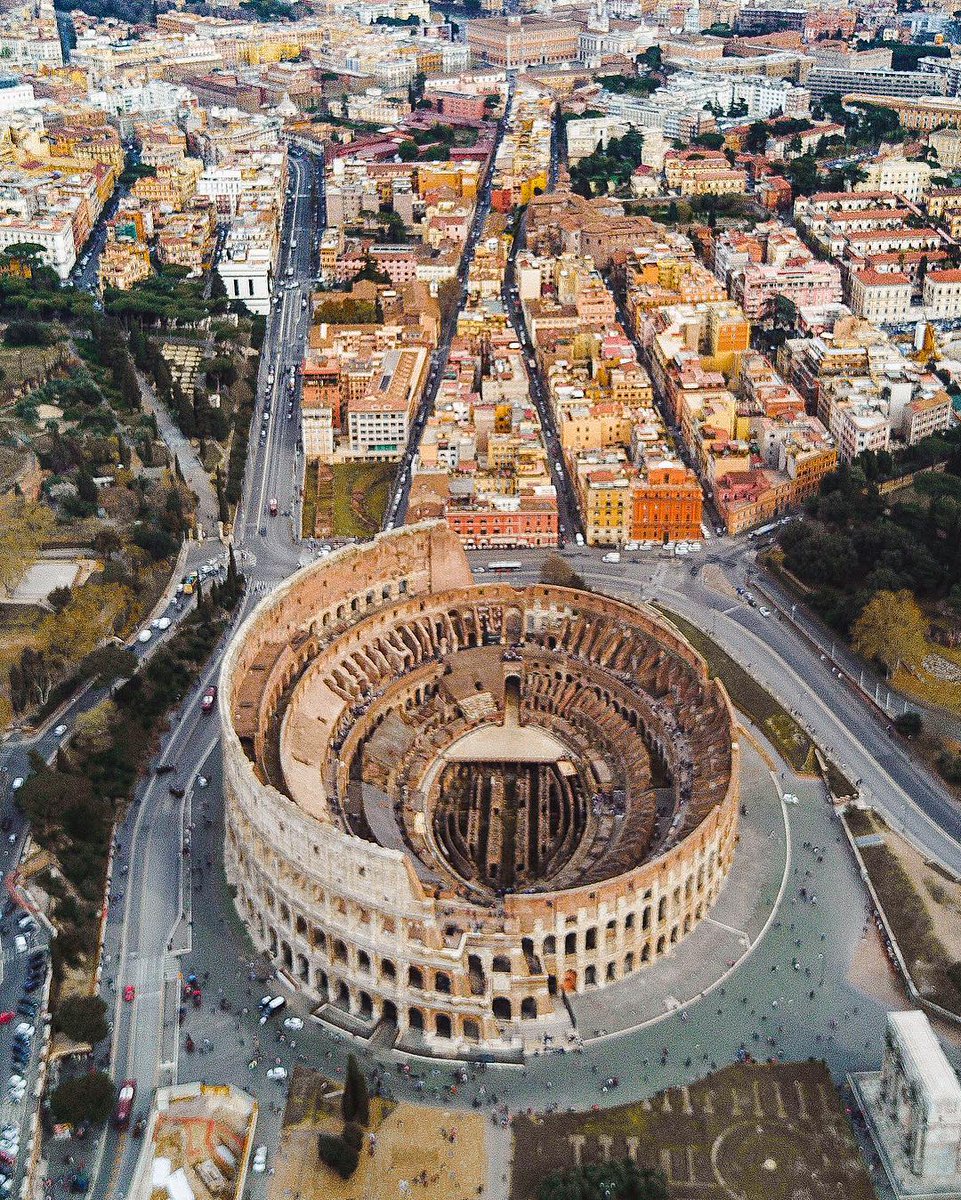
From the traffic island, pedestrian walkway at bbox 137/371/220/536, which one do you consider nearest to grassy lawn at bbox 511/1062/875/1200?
the traffic island

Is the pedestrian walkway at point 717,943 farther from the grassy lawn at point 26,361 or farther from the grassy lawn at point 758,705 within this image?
the grassy lawn at point 26,361

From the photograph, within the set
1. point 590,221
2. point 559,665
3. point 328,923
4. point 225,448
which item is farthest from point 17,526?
point 590,221

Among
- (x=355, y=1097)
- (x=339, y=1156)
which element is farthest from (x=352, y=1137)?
(x=355, y=1097)

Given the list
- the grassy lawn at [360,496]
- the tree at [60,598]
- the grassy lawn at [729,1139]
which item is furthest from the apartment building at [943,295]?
the grassy lawn at [729,1139]

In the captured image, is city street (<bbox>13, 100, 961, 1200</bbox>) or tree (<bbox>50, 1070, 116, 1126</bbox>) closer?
tree (<bbox>50, 1070, 116, 1126</bbox>)

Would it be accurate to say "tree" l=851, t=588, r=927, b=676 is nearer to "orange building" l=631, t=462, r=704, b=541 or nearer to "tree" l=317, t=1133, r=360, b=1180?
"orange building" l=631, t=462, r=704, b=541

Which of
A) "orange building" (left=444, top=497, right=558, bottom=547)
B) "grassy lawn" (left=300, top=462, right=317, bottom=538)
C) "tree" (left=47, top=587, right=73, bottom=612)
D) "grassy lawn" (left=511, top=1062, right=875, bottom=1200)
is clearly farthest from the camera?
"grassy lawn" (left=300, top=462, right=317, bottom=538)

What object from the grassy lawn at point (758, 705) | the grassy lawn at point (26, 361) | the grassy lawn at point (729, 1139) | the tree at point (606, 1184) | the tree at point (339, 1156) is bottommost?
the grassy lawn at point (26, 361)

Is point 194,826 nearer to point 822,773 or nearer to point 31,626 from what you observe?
point 31,626
